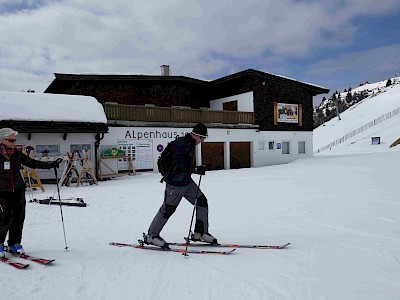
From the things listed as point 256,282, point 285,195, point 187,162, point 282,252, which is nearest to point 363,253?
point 282,252

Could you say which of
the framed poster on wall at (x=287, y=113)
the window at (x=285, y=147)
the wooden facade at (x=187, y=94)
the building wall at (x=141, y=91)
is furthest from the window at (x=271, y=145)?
the building wall at (x=141, y=91)

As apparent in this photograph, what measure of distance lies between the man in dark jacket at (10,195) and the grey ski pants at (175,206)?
165 centimetres

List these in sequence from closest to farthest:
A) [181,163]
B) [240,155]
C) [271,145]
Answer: [181,163] < [240,155] < [271,145]

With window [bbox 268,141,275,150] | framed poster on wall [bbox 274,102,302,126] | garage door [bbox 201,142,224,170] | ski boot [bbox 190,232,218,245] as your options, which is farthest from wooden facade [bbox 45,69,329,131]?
ski boot [bbox 190,232,218,245]

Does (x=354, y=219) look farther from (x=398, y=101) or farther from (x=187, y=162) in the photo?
(x=398, y=101)

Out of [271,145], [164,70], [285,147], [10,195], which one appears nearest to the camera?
[10,195]

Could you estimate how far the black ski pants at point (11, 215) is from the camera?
402cm

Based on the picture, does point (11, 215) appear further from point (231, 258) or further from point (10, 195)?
point (231, 258)

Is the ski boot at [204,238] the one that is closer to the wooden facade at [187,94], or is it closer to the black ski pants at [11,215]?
the black ski pants at [11,215]

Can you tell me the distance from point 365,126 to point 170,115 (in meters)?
56.9

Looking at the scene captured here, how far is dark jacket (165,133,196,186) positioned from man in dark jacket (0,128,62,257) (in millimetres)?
1708

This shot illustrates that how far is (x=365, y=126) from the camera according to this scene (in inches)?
2477

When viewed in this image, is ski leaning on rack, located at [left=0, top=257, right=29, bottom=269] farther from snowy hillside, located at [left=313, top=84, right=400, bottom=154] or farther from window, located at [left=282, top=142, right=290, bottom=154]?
snowy hillside, located at [left=313, top=84, right=400, bottom=154]

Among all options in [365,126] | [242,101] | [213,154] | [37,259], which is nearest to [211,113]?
[213,154]
